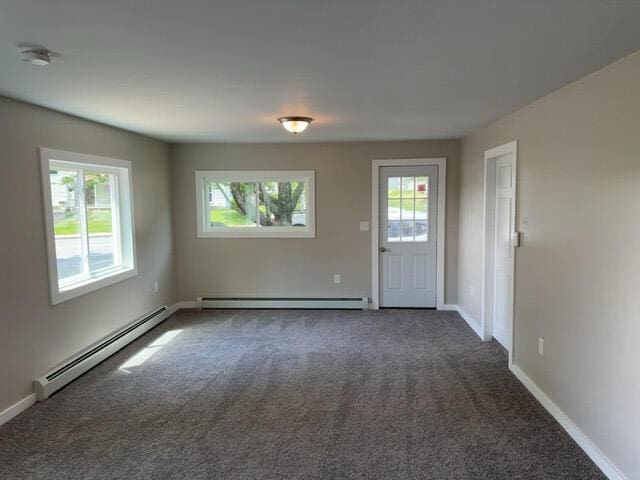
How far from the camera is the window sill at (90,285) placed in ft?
11.9

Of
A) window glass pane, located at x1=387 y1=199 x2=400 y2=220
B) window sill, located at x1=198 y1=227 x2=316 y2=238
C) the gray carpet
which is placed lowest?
the gray carpet

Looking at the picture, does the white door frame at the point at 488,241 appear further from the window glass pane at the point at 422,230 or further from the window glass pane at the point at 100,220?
the window glass pane at the point at 100,220

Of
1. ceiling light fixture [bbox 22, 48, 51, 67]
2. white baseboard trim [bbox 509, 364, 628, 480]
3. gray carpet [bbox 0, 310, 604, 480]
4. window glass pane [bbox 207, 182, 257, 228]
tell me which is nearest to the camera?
ceiling light fixture [bbox 22, 48, 51, 67]

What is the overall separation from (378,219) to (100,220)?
11.1 ft

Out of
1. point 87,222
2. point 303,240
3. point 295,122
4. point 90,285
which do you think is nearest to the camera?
point 295,122

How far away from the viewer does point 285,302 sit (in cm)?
603

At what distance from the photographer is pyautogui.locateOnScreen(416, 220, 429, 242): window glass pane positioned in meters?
5.88

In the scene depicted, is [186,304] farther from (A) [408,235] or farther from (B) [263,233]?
(A) [408,235]

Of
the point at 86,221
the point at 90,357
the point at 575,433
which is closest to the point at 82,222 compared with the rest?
the point at 86,221

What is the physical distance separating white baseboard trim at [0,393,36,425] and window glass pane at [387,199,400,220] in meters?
4.37

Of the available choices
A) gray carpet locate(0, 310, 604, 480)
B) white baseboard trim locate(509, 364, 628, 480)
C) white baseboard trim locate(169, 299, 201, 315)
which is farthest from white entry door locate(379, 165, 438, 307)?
white baseboard trim locate(169, 299, 201, 315)

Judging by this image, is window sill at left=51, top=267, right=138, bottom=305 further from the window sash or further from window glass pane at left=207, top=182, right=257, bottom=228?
window glass pane at left=207, top=182, right=257, bottom=228

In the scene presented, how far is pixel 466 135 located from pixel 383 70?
3251 millimetres

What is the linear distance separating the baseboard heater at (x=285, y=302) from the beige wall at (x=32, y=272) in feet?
5.18
